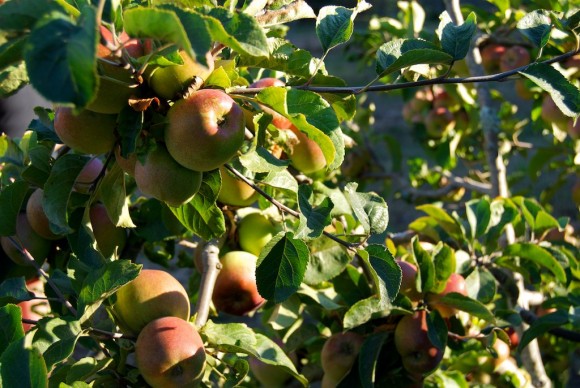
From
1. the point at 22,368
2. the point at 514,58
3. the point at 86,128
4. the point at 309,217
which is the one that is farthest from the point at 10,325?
the point at 514,58

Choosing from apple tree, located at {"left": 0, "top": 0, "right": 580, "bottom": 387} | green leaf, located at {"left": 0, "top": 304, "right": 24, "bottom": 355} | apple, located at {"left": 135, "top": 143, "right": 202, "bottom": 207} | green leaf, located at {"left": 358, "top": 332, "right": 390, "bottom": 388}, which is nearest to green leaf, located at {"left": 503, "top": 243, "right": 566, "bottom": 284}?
apple tree, located at {"left": 0, "top": 0, "right": 580, "bottom": 387}

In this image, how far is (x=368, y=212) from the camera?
81cm

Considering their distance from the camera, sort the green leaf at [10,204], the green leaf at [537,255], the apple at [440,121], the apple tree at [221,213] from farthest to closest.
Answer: the apple at [440,121], the green leaf at [537,255], the green leaf at [10,204], the apple tree at [221,213]

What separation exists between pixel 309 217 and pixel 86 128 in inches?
8.9

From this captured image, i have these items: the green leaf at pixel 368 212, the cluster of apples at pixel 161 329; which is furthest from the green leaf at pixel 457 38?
the cluster of apples at pixel 161 329

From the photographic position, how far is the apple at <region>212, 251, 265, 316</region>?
3.13ft

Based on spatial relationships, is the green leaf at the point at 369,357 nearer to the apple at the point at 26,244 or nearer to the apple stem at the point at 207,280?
the apple stem at the point at 207,280

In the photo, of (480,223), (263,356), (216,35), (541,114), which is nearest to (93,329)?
(263,356)

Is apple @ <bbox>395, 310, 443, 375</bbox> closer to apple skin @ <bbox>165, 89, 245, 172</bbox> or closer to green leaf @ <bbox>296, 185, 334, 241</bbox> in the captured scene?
green leaf @ <bbox>296, 185, 334, 241</bbox>

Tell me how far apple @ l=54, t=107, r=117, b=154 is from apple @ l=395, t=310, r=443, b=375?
0.46m

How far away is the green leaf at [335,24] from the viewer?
744 mm

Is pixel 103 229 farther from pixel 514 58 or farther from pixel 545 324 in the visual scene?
pixel 514 58

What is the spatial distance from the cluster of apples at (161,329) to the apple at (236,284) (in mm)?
142

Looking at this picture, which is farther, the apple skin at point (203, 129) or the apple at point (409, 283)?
the apple at point (409, 283)
